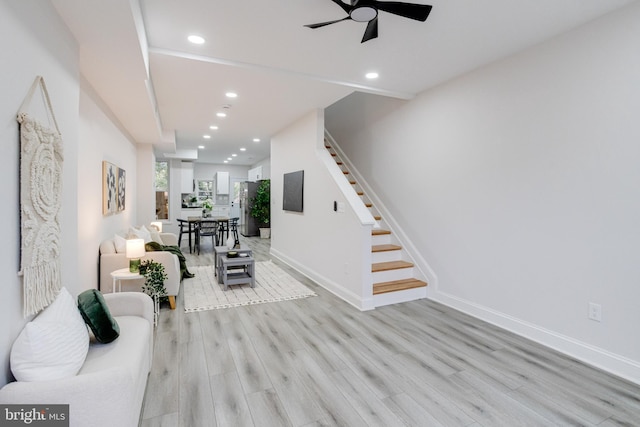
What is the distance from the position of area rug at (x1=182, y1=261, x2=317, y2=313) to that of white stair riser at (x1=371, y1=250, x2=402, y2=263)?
0.98 metres

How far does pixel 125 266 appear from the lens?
3596 mm

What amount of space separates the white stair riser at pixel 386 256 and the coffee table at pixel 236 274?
1733mm

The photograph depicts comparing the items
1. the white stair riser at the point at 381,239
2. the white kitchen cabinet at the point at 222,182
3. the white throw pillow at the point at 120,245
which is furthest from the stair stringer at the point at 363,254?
the white kitchen cabinet at the point at 222,182

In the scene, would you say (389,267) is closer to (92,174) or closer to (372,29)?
(372,29)

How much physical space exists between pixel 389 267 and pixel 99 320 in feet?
10.7

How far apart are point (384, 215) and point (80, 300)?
3960 millimetres

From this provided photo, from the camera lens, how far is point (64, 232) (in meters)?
2.03

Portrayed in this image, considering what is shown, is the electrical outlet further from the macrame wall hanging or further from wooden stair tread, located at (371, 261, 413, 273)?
the macrame wall hanging

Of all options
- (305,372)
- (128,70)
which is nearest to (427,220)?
(305,372)

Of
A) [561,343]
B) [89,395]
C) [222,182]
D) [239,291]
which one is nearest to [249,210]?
[222,182]

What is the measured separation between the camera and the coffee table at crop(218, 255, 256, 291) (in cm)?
442

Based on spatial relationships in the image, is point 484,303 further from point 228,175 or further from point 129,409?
point 228,175

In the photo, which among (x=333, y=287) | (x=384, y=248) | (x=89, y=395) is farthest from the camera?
(x=384, y=248)

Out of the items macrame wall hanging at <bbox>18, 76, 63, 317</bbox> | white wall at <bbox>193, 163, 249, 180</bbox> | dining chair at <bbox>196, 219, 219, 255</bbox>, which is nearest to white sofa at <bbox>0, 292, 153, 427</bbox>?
macrame wall hanging at <bbox>18, 76, 63, 317</bbox>
